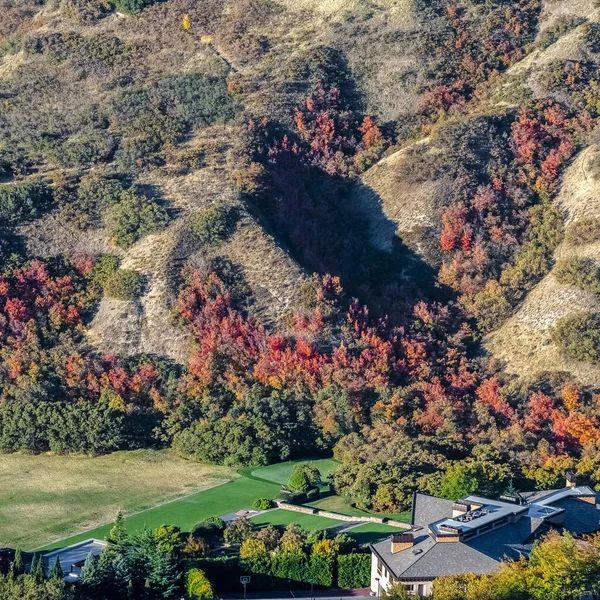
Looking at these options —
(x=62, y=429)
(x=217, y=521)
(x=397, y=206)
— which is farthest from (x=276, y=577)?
(x=397, y=206)

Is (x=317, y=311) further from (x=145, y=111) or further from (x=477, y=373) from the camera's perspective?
(x=145, y=111)

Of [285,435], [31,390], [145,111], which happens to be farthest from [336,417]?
[145,111]

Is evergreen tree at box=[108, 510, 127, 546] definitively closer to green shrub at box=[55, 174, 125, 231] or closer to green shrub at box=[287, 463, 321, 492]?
green shrub at box=[287, 463, 321, 492]

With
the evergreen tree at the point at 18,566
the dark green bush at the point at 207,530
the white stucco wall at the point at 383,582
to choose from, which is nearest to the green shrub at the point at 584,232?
the dark green bush at the point at 207,530

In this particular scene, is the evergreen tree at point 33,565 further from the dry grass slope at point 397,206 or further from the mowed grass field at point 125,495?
the dry grass slope at point 397,206

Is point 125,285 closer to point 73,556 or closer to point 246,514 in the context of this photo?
point 246,514

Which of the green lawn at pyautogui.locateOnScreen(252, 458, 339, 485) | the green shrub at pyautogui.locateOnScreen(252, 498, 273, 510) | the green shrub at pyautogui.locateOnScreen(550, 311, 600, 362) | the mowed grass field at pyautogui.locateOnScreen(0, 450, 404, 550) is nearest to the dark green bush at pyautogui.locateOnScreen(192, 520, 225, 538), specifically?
the mowed grass field at pyautogui.locateOnScreen(0, 450, 404, 550)
